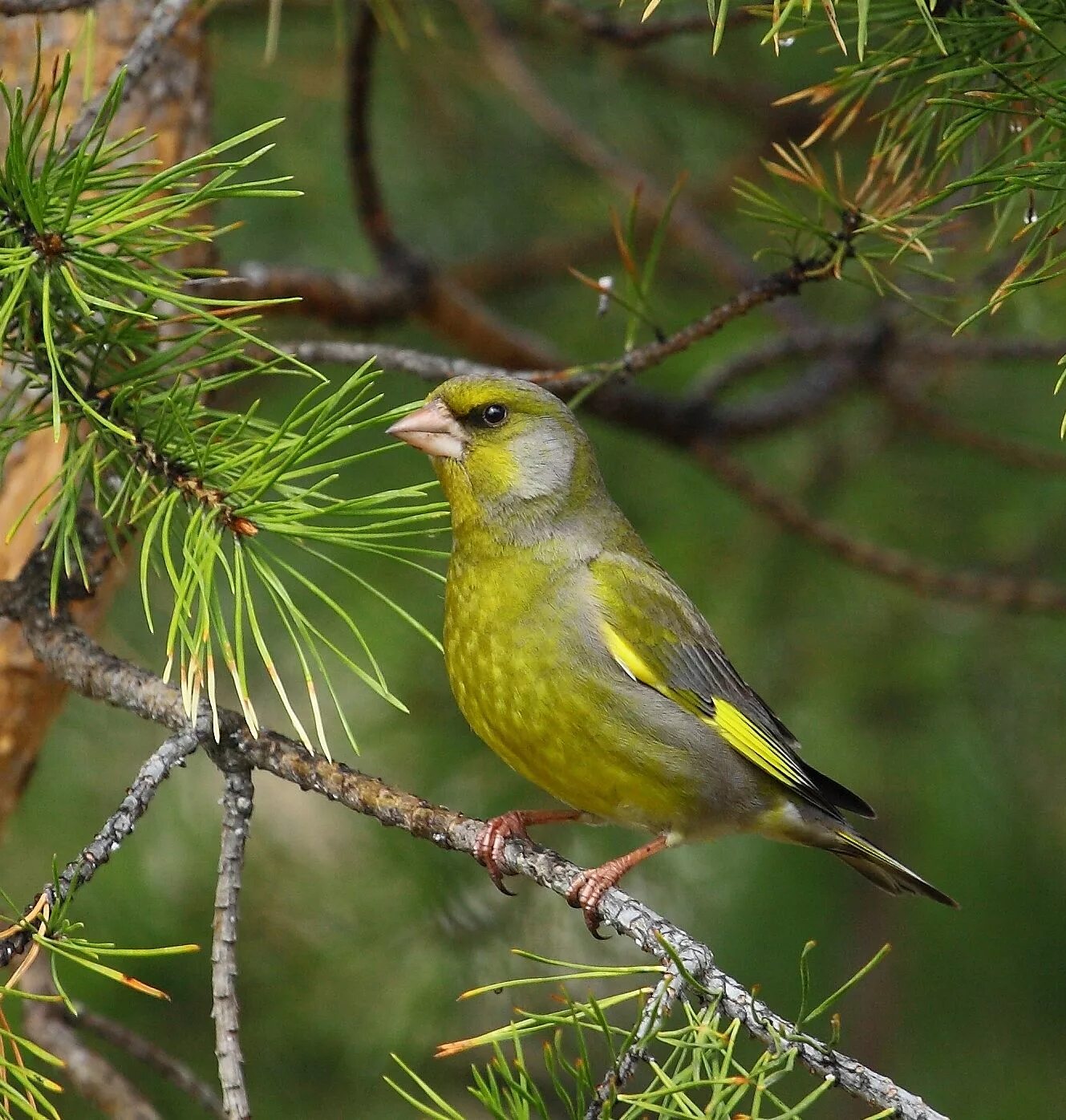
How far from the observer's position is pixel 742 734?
360cm

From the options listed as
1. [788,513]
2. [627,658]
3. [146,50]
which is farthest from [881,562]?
[146,50]

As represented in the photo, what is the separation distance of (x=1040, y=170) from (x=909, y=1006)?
379 centimetres

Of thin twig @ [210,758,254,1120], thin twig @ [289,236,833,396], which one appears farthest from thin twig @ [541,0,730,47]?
thin twig @ [210,758,254,1120]

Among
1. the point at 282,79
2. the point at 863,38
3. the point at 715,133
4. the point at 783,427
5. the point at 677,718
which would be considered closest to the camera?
the point at 863,38

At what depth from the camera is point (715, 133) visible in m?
6.65

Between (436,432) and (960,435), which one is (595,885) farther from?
(960,435)

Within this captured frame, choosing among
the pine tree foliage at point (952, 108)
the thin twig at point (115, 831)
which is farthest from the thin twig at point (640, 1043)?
the pine tree foliage at point (952, 108)

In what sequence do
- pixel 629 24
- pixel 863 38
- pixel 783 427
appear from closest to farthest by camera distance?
pixel 863 38
pixel 629 24
pixel 783 427

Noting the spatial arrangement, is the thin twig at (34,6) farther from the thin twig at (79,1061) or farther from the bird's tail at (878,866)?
the bird's tail at (878,866)

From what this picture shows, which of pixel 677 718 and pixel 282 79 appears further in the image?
pixel 282 79

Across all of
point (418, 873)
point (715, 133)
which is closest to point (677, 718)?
point (418, 873)

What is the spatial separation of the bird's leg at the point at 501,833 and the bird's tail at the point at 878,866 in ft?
2.38

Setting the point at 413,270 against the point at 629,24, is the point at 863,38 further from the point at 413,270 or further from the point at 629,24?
the point at 413,270

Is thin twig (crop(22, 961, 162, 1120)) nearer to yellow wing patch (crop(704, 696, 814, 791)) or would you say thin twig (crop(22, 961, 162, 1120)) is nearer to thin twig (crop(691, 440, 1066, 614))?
yellow wing patch (crop(704, 696, 814, 791))
